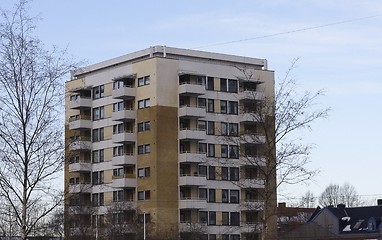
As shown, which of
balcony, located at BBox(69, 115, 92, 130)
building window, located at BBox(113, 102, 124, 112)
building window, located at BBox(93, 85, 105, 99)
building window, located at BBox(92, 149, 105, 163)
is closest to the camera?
building window, located at BBox(113, 102, 124, 112)

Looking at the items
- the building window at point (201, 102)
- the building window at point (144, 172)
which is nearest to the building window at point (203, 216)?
the building window at point (144, 172)

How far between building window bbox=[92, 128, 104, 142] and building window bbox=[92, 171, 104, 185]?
4.35 m

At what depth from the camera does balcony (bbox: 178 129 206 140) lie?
9556cm

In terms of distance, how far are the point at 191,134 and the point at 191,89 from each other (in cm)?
541

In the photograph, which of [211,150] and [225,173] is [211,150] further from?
[225,173]

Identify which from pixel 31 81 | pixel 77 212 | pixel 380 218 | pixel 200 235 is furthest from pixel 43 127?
pixel 380 218

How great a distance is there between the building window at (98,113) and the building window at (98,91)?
5.30ft

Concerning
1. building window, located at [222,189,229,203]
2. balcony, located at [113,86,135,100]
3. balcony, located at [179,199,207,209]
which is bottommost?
balcony, located at [179,199,207,209]

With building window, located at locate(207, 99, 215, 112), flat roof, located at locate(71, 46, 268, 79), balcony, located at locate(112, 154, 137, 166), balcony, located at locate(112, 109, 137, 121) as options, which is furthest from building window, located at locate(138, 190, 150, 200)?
flat roof, located at locate(71, 46, 268, 79)

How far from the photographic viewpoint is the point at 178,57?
3920 inches

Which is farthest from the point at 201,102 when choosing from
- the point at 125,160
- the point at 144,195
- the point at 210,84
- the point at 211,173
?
the point at 144,195

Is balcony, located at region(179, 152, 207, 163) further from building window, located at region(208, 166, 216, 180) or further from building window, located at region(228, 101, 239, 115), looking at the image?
building window, located at region(228, 101, 239, 115)

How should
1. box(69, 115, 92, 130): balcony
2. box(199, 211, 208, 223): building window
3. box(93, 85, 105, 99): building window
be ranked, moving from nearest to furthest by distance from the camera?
box(199, 211, 208, 223): building window, box(69, 115, 92, 130): balcony, box(93, 85, 105, 99): building window

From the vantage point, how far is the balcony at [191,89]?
96188 millimetres
